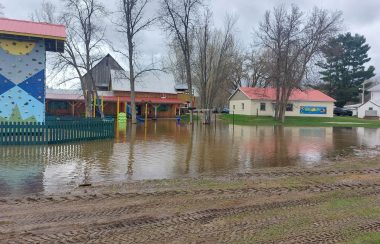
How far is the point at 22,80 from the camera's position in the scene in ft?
55.8

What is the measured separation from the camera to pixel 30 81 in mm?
17172

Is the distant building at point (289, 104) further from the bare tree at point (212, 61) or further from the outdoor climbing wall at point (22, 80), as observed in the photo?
the outdoor climbing wall at point (22, 80)

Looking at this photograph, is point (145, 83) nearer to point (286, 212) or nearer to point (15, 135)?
point (15, 135)

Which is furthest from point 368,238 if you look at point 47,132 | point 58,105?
point 58,105

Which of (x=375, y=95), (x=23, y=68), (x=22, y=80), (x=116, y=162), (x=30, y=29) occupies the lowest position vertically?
(x=116, y=162)

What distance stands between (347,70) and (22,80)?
215ft

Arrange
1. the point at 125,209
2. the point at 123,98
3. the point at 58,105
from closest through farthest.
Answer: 1. the point at 125,209
2. the point at 58,105
3. the point at 123,98

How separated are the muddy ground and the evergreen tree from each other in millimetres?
65301

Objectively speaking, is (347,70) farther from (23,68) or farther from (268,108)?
(23,68)

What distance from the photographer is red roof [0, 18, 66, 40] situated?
52.6 feet

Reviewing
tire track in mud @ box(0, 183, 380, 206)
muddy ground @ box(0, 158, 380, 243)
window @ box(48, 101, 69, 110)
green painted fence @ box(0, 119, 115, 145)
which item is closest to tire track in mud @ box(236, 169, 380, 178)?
muddy ground @ box(0, 158, 380, 243)

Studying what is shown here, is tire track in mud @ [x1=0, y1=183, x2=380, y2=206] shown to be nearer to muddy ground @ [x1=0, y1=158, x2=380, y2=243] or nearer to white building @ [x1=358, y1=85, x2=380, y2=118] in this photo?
muddy ground @ [x1=0, y1=158, x2=380, y2=243]

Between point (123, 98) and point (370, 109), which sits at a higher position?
point (123, 98)

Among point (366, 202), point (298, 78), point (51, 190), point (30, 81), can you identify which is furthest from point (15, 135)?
point (298, 78)
